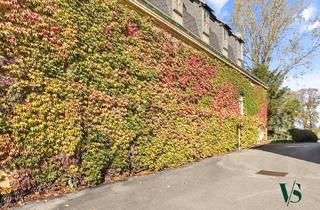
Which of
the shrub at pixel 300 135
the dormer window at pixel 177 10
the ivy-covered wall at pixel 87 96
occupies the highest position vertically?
the dormer window at pixel 177 10

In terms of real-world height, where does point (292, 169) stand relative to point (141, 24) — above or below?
below

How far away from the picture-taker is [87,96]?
7902mm

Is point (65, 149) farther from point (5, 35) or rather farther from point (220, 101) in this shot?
point (220, 101)

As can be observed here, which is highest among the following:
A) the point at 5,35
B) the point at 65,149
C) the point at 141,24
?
the point at 141,24

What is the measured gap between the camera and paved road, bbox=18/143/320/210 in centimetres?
644

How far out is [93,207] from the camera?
623cm

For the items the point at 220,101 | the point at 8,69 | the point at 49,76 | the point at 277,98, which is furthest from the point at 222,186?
the point at 277,98

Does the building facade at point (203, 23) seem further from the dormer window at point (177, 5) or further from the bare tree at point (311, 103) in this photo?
the bare tree at point (311, 103)

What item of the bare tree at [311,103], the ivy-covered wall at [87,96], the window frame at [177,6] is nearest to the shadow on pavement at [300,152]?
the ivy-covered wall at [87,96]

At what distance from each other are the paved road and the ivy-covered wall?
2.28 ft

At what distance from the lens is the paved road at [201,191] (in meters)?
6.44

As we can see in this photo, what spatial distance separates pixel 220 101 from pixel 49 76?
34.7 feet

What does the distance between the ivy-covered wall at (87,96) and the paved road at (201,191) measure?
2.28 feet

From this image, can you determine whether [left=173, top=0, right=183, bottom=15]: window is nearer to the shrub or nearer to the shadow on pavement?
the shadow on pavement
